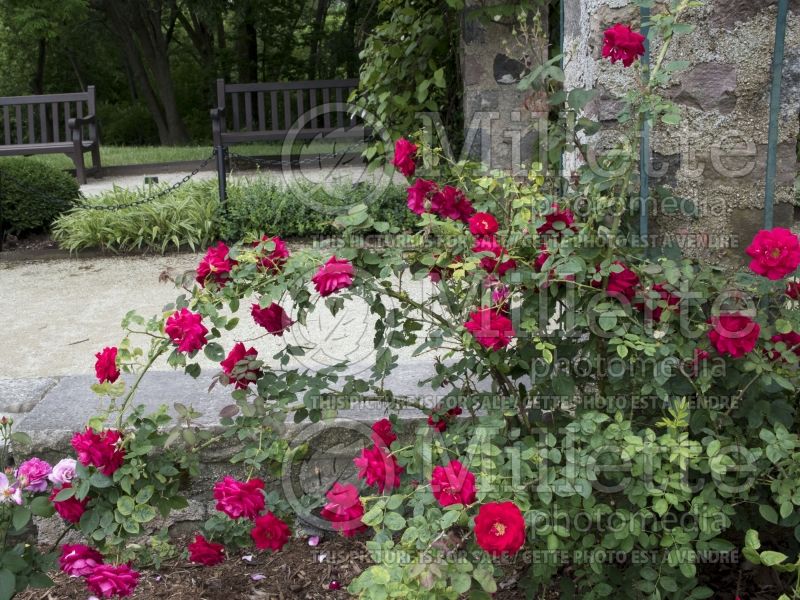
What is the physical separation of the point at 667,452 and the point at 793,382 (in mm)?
379

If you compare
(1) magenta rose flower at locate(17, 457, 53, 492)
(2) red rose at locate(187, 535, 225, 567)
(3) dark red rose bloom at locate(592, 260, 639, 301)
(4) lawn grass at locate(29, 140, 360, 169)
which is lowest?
(2) red rose at locate(187, 535, 225, 567)

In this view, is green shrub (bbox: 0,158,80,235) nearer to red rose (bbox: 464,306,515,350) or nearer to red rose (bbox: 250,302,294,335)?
red rose (bbox: 250,302,294,335)

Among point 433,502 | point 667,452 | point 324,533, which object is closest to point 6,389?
point 324,533

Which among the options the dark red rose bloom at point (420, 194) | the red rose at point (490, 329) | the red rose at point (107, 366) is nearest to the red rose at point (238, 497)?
the red rose at point (107, 366)

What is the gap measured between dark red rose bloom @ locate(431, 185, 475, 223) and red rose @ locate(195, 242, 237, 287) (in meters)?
0.50

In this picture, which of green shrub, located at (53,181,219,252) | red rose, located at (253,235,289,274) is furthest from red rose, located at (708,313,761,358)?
→ green shrub, located at (53,181,219,252)

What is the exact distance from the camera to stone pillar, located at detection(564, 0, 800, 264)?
2109 millimetres

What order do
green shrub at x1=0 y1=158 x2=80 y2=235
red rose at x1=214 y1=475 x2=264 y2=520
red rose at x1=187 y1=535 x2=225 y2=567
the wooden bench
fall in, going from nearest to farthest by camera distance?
red rose at x1=214 y1=475 x2=264 y2=520 → red rose at x1=187 y1=535 x2=225 y2=567 → green shrub at x1=0 y1=158 x2=80 y2=235 → the wooden bench

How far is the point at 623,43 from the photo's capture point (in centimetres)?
175

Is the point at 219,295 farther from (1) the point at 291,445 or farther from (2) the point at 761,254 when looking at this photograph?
(2) the point at 761,254

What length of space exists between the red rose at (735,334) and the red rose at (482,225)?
1.61 ft

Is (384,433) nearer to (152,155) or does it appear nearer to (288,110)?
(288,110)

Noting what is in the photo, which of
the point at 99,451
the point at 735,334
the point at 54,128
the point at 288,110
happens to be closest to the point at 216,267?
the point at 99,451

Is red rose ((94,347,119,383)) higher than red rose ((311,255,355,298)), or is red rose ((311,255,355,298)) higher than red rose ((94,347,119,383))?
red rose ((311,255,355,298))
